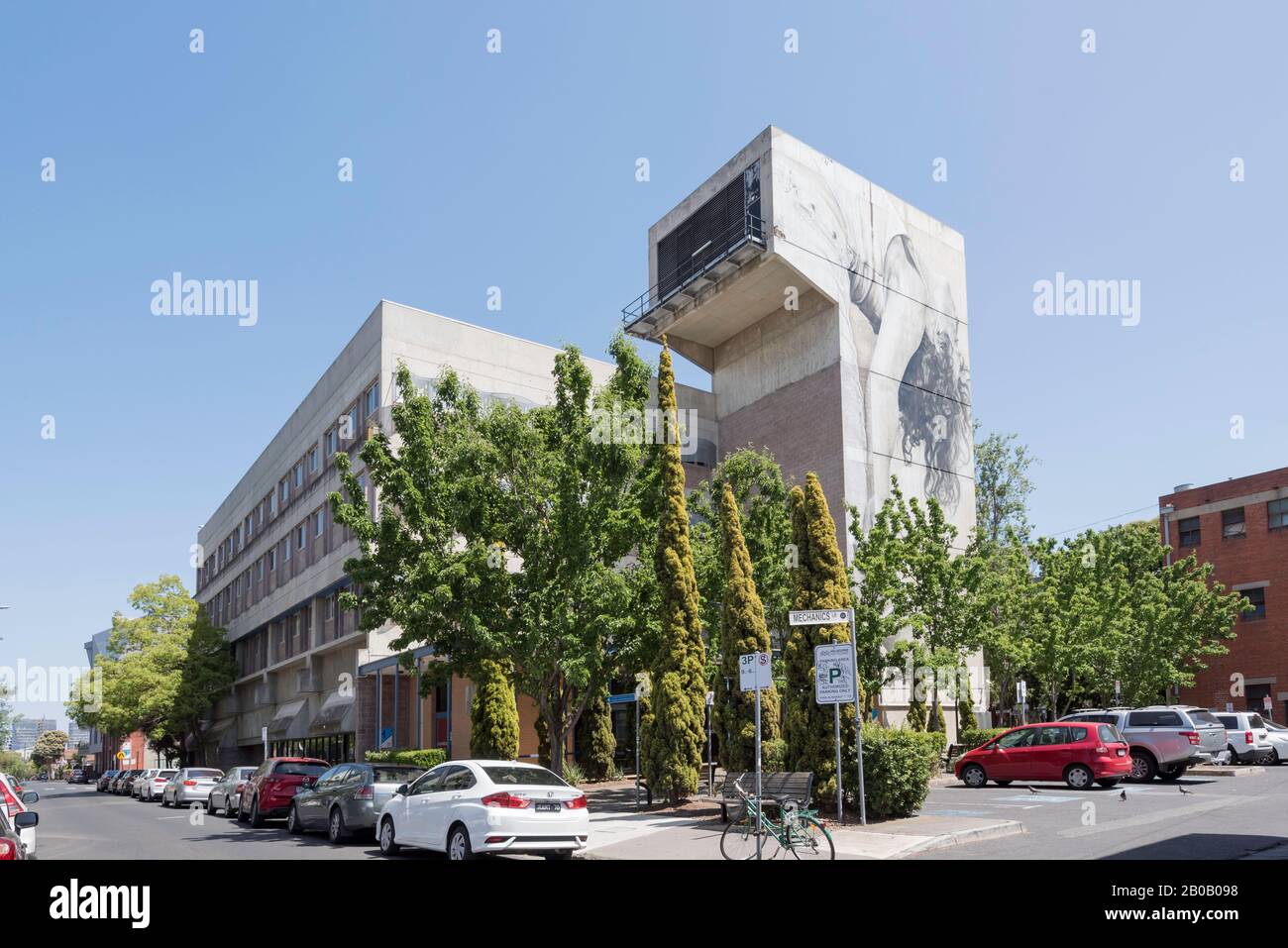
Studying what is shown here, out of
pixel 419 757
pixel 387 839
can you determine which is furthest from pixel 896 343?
pixel 387 839

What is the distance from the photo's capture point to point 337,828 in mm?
18844

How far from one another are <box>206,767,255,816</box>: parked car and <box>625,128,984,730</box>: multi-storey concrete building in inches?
907

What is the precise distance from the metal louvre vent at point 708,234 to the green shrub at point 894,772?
91.0 ft

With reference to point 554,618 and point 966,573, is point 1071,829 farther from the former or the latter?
point 966,573

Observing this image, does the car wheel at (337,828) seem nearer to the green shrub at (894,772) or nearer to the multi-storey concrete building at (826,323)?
the green shrub at (894,772)

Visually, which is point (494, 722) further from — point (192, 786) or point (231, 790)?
point (192, 786)

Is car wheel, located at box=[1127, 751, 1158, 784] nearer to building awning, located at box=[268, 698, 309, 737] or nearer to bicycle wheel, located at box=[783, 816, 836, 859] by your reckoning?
bicycle wheel, located at box=[783, 816, 836, 859]

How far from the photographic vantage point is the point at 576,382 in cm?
2298

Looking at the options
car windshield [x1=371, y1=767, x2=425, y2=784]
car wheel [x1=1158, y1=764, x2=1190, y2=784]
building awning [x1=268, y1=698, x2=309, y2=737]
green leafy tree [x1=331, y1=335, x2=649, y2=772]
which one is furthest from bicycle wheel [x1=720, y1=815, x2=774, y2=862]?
building awning [x1=268, y1=698, x2=309, y2=737]

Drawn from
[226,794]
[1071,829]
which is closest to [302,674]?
[226,794]

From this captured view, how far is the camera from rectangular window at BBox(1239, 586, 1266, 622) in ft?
167

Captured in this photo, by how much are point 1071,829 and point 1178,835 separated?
1746 mm
